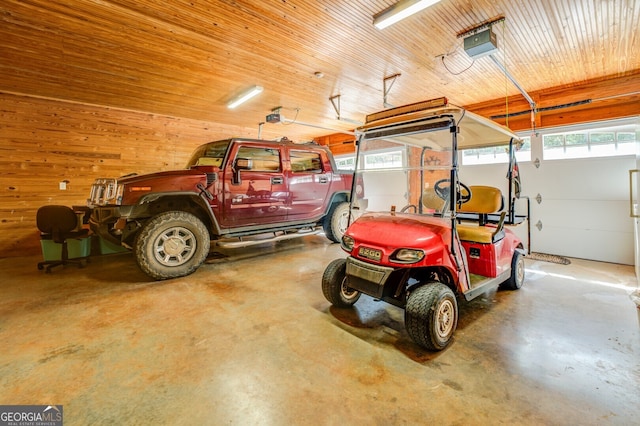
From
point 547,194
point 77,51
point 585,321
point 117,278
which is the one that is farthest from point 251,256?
point 547,194

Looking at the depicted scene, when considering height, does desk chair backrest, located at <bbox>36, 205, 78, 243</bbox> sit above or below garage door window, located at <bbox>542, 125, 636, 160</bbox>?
below

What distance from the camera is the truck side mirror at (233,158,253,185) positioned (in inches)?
165

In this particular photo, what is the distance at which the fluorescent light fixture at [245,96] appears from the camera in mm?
5168

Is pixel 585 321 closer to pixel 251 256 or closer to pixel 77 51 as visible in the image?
pixel 251 256

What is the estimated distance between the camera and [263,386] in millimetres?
1694

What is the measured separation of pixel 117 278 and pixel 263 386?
11.0ft

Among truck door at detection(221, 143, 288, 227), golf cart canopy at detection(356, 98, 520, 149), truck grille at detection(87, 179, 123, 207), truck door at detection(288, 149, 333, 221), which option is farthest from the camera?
truck door at detection(288, 149, 333, 221)

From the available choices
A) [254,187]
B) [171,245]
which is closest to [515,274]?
[254,187]

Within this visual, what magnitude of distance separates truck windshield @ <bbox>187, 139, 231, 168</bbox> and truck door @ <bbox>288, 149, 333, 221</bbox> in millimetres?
1190

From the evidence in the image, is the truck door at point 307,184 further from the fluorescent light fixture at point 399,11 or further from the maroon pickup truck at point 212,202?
the fluorescent light fixture at point 399,11

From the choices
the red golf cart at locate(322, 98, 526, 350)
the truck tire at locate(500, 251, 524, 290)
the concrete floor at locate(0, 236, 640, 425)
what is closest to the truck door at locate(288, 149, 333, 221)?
the concrete floor at locate(0, 236, 640, 425)

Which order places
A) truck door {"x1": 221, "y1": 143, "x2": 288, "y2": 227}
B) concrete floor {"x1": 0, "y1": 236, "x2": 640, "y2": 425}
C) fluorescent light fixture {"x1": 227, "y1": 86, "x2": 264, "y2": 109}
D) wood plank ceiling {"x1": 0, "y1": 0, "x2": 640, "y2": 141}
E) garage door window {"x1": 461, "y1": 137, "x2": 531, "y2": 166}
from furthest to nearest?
garage door window {"x1": 461, "y1": 137, "x2": 531, "y2": 166}
fluorescent light fixture {"x1": 227, "y1": 86, "x2": 264, "y2": 109}
truck door {"x1": 221, "y1": 143, "x2": 288, "y2": 227}
wood plank ceiling {"x1": 0, "y1": 0, "x2": 640, "y2": 141}
concrete floor {"x1": 0, "y1": 236, "x2": 640, "y2": 425}

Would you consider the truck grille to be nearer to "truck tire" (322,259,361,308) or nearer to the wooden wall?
the wooden wall

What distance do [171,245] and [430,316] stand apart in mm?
3427
